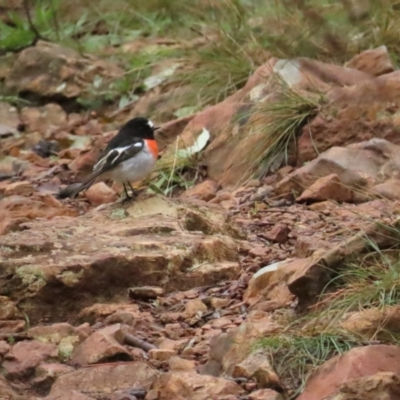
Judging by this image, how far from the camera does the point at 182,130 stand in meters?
8.28

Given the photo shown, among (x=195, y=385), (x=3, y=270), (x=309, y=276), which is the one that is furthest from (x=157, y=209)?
(x=195, y=385)

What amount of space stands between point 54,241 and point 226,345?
1.46 m

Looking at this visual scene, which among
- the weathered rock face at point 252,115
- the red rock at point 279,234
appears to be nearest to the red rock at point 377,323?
the red rock at point 279,234

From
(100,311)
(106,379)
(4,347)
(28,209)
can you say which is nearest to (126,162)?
(28,209)

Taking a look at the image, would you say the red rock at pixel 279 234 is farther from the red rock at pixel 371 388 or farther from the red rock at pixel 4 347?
the red rock at pixel 371 388

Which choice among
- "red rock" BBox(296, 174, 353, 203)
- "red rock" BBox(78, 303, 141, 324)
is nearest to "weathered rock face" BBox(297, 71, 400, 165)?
"red rock" BBox(296, 174, 353, 203)

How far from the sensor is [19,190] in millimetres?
7441

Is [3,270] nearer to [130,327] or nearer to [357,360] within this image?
[130,327]

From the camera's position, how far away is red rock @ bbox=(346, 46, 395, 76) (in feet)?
24.9

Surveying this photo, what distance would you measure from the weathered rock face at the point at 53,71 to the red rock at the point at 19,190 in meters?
3.22

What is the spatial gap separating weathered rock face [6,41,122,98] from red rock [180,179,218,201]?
362cm

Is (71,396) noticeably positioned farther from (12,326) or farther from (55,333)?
(12,326)

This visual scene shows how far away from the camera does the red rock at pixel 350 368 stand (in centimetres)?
349

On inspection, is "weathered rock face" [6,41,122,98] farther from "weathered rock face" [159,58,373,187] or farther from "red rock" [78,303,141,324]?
"red rock" [78,303,141,324]
